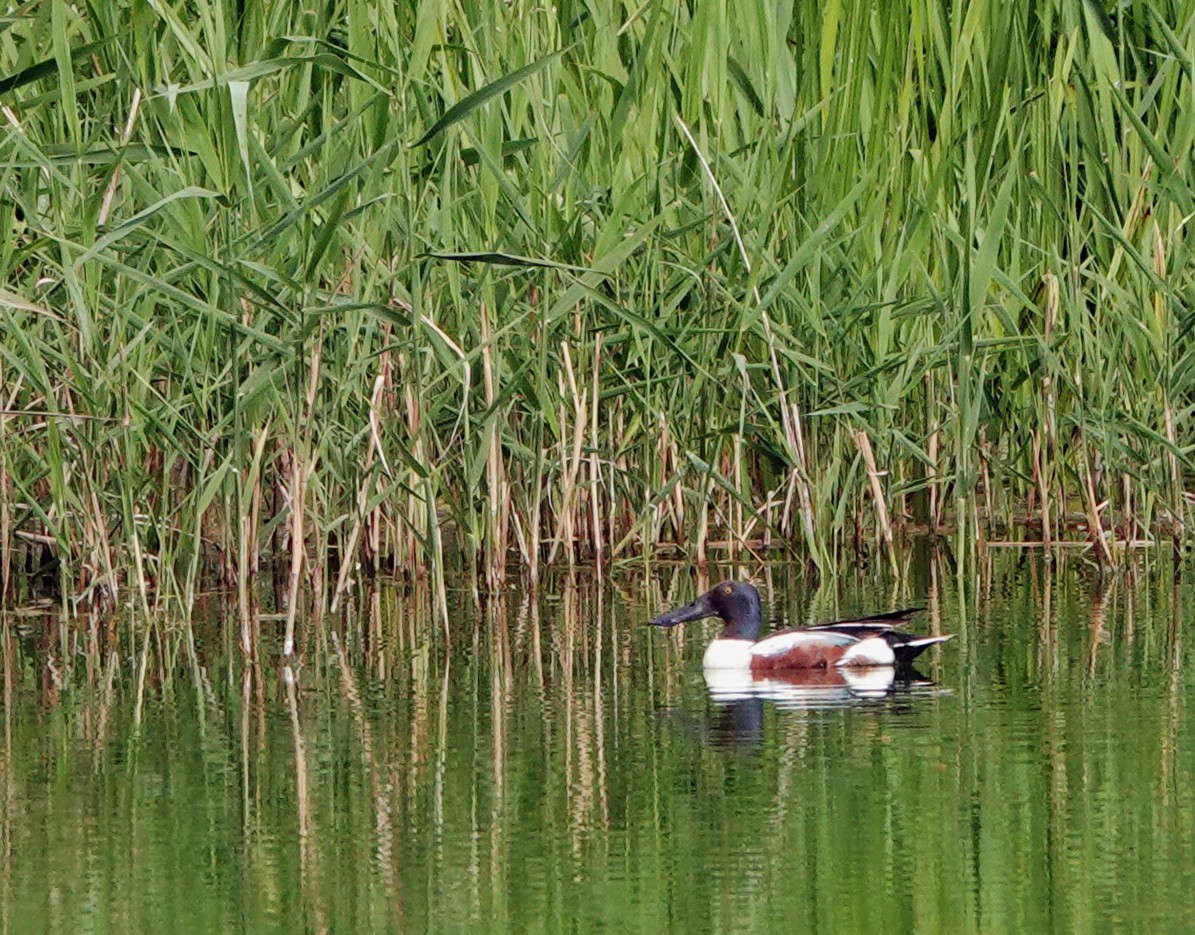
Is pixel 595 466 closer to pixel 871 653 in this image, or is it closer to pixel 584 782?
pixel 871 653

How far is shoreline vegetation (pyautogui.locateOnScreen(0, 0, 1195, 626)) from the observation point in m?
6.69

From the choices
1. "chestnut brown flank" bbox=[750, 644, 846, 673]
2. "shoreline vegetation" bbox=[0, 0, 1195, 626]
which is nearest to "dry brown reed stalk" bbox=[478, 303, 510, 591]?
"shoreline vegetation" bbox=[0, 0, 1195, 626]

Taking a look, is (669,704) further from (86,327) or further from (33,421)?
(33,421)

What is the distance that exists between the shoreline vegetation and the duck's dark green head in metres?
0.66

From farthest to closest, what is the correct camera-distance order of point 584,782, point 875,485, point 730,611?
point 875,485
point 730,611
point 584,782

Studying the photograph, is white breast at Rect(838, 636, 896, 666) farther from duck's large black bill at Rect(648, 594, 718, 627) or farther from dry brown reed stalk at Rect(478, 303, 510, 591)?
dry brown reed stalk at Rect(478, 303, 510, 591)

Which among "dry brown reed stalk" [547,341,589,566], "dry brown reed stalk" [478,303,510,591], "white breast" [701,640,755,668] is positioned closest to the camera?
"white breast" [701,640,755,668]

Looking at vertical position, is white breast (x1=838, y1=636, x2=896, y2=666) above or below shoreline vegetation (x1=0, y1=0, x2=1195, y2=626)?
below

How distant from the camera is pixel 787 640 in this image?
6516 mm

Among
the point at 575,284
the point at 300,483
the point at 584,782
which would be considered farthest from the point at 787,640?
the point at 584,782

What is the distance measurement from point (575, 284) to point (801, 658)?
1261 millimetres

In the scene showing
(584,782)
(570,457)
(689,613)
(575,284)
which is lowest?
(584,782)

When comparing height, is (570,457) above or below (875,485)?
above

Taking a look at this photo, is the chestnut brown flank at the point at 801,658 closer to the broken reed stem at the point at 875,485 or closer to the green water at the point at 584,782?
the green water at the point at 584,782
